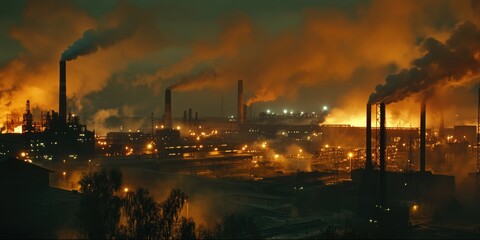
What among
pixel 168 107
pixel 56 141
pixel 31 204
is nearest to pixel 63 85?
pixel 56 141

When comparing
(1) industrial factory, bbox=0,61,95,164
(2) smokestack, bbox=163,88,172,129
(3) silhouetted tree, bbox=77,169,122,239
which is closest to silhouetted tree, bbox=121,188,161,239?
(3) silhouetted tree, bbox=77,169,122,239

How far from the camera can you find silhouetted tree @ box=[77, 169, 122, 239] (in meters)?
11.4

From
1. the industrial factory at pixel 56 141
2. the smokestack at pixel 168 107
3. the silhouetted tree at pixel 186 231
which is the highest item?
the smokestack at pixel 168 107

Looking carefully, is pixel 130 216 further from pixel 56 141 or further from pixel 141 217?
pixel 56 141

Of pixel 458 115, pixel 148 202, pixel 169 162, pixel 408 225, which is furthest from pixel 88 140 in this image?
pixel 458 115

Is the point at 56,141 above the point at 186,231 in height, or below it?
above

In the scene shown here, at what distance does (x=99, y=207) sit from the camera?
11820 millimetres

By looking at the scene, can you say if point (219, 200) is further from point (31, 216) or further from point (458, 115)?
point (458, 115)

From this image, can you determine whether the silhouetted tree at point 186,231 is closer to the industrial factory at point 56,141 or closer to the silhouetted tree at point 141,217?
the silhouetted tree at point 141,217

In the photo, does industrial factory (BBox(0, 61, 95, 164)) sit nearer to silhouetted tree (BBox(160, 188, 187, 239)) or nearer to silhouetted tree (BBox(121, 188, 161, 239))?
silhouetted tree (BBox(121, 188, 161, 239))

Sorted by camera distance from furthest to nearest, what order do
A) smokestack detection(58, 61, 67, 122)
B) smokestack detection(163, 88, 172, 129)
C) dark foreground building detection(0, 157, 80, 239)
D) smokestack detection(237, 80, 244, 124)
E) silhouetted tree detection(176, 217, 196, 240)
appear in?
smokestack detection(237, 80, 244, 124)
smokestack detection(163, 88, 172, 129)
smokestack detection(58, 61, 67, 122)
dark foreground building detection(0, 157, 80, 239)
silhouetted tree detection(176, 217, 196, 240)

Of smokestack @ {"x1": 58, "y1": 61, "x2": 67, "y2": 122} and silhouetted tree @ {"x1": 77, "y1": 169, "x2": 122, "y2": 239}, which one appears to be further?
smokestack @ {"x1": 58, "y1": 61, "x2": 67, "y2": 122}

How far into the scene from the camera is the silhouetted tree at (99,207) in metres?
11.4

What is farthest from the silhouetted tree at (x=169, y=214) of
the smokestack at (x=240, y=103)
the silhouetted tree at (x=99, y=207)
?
the smokestack at (x=240, y=103)
